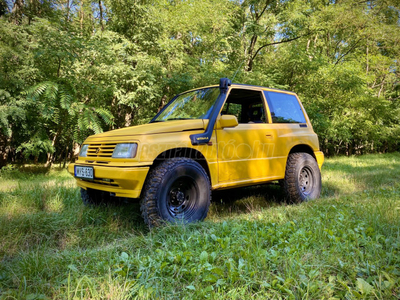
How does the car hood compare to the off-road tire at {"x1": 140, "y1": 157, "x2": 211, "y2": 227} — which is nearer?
the off-road tire at {"x1": 140, "y1": 157, "x2": 211, "y2": 227}

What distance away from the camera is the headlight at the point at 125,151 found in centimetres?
262

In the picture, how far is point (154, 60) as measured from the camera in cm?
903

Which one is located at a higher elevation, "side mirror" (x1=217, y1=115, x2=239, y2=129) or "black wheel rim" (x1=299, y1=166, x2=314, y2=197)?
"side mirror" (x1=217, y1=115, x2=239, y2=129)

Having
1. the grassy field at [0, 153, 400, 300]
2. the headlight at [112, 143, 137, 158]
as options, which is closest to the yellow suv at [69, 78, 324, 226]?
the headlight at [112, 143, 137, 158]

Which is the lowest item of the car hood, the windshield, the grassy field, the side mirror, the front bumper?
the grassy field

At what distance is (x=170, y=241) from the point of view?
2.25 meters

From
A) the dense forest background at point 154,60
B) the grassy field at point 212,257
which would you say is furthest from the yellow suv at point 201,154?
the dense forest background at point 154,60

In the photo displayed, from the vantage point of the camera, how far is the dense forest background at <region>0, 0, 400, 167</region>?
20.9ft

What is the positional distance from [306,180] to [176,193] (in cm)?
258

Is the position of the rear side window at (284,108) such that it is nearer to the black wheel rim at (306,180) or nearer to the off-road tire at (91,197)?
the black wheel rim at (306,180)

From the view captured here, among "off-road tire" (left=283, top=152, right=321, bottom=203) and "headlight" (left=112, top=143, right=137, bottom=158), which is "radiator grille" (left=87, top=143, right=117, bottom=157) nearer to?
"headlight" (left=112, top=143, right=137, bottom=158)

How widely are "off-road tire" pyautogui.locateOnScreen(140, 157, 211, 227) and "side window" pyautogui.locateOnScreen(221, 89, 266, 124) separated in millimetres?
1620

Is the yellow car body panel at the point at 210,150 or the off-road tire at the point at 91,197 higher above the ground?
the yellow car body panel at the point at 210,150

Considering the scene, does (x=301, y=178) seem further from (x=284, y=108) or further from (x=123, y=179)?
(x=123, y=179)
